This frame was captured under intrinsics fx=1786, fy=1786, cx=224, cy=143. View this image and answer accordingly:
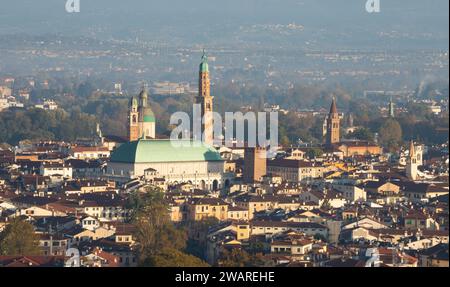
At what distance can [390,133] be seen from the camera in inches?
2098

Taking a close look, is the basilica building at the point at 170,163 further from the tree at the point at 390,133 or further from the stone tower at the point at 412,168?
the tree at the point at 390,133

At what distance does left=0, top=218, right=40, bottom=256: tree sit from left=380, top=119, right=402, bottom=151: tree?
2848cm

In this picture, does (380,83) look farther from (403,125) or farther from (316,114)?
(403,125)

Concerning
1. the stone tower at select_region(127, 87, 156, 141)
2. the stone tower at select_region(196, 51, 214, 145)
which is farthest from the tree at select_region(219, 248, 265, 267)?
the stone tower at select_region(127, 87, 156, 141)

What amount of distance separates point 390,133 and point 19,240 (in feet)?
107

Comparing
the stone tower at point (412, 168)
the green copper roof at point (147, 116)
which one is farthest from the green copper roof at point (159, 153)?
the green copper roof at point (147, 116)

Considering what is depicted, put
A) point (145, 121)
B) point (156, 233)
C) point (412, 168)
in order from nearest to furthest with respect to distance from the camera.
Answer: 1. point (156, 233)
2. point (412, 168)
3. point (145, 121)

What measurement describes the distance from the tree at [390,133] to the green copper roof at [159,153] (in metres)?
13.3

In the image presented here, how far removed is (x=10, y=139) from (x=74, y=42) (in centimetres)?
5117

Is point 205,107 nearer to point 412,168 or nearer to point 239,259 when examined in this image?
point 412,168

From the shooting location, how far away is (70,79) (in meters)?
98.4

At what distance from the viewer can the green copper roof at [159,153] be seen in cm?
3666

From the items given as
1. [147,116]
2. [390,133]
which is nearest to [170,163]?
[147,116]
